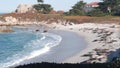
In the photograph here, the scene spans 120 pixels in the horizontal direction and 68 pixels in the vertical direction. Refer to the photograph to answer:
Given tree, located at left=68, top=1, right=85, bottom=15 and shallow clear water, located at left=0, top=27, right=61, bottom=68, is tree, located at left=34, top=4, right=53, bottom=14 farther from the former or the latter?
shallow clear water, located at left=0, top=27, right=61, bottom=68

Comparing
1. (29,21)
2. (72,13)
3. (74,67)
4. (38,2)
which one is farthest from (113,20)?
(74,67)

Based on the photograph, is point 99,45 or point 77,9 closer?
point 99,45

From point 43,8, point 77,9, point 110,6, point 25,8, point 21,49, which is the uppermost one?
point 21,49

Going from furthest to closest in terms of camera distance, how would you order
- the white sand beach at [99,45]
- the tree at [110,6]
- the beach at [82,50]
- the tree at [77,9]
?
the tree at [77,9] → the tree at [110,6] → the beach at [82,50] → the white sand beach at [99,45]

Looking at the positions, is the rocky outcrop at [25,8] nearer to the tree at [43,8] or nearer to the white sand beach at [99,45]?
the tree at [43,8]

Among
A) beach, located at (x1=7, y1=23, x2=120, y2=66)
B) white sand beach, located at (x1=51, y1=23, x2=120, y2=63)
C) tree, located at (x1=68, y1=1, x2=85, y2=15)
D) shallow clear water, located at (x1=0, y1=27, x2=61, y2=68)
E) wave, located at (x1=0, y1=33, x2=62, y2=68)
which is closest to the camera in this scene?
white sand beach, located at (x1=51, y1=23, x2=120, y2=63)

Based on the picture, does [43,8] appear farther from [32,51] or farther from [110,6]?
[32,51]

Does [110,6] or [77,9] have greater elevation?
[110,6]

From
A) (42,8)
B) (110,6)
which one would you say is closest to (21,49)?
(110,6)

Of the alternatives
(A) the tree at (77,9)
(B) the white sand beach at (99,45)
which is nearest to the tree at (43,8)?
(A) the tree at (77,9)

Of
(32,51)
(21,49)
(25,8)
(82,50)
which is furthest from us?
(25,8)

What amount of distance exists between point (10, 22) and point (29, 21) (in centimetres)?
577

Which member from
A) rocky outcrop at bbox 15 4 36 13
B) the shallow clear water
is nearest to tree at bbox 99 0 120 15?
rocky outcrop at bbox 15 4 36 13

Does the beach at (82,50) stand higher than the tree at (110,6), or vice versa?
the beach at (82,50)
